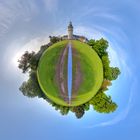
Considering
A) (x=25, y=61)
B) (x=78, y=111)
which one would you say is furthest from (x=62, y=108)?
(x=25, y=61)

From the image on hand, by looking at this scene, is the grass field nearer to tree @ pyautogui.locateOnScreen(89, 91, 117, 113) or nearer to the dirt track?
the dirt track

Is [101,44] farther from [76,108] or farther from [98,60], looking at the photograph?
[76,108]

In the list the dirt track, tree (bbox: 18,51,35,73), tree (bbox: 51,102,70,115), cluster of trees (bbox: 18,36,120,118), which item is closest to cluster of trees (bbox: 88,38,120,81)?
cluster of trees (bbox: 18,36,120,118)

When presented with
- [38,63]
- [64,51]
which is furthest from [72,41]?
[38,63]

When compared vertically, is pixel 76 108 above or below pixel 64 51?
below

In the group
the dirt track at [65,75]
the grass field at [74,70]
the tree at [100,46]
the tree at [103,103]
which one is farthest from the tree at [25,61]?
the tree at [103,103]

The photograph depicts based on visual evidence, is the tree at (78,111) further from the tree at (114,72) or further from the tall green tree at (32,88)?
the tree at (114,72)

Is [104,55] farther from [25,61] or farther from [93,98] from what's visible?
[25,61]

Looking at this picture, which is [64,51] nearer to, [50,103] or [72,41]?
[72,41]
